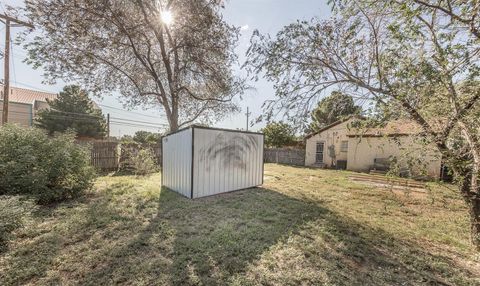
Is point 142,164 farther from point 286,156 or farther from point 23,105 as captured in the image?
point 23,105

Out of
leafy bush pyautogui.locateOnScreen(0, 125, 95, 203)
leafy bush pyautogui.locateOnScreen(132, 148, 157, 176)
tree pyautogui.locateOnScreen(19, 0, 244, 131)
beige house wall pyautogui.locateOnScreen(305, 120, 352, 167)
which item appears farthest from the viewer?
beige house wall pyautogui.locateOnScreen(305, 120, 352, 167)

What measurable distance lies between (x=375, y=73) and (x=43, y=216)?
6.81 meters

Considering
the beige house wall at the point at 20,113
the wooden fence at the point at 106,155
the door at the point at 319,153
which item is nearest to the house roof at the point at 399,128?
the wooden fence at the point at 106,155

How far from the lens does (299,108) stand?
155 inches

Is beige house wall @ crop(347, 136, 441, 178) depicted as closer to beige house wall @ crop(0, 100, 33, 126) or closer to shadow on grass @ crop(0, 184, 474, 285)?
shadow on grass @ crop(0, 184, 474, 285)

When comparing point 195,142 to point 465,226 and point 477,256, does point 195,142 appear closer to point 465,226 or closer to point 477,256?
point 477,256

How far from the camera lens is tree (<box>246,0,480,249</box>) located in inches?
101

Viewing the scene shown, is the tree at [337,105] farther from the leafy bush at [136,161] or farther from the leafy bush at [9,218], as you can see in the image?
the leafy bush at [136,161]

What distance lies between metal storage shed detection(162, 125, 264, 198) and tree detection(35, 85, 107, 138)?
46.9 ft

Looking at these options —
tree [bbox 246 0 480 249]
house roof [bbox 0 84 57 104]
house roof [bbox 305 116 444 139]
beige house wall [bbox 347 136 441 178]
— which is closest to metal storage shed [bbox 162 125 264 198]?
tree [bbox 246 0 480 249]

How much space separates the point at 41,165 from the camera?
479cm

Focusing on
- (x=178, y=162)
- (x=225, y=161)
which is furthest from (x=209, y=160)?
(x=178, y=162)

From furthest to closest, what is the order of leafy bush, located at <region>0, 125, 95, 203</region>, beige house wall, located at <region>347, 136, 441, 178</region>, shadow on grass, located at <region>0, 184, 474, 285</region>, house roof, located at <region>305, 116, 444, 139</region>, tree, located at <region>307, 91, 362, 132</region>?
leafy bush, located at <region>0, 125, 95, 203</region> < tree, located at <region>307, 91, 362, 132</region> < house roof, located at <region>305, 116, 444, 139</region> < beige house wall, located at <region>347, 136, 441, 178</region> < shadow on grass, located at <region>0, 184, 474, 285</region>

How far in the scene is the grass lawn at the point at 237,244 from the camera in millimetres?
2527
